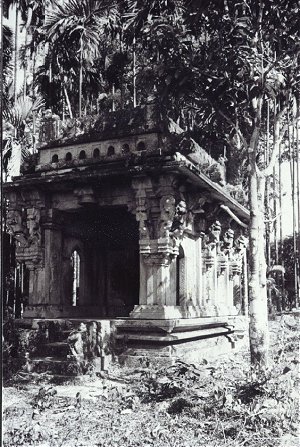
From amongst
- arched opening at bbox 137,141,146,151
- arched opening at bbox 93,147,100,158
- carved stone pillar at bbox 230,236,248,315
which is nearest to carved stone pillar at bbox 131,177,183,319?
arched opening at bbox 137,141,146,151

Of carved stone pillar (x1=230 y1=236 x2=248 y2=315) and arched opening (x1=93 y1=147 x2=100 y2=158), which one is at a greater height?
arched opening (x1=93 y1=147 x2=100 y2=158)

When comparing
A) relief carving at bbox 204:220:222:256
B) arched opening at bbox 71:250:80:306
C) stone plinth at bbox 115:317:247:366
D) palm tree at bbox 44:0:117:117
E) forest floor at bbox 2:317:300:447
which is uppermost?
palm tree at bbox 44:0:117:117

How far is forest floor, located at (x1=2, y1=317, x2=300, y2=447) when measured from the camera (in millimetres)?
5254

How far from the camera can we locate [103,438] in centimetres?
542

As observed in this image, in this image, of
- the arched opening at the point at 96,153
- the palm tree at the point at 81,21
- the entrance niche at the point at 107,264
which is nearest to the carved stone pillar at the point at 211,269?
the entrance niche at the point at 107,264

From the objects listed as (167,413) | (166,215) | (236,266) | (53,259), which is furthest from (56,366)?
(236,266)

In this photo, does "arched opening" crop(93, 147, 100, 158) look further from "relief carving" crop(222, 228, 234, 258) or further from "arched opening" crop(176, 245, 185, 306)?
"relief carving" crop(222, 228, 234, 258)

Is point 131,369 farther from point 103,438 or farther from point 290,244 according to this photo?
point 290,244

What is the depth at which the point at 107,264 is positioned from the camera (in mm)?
14609

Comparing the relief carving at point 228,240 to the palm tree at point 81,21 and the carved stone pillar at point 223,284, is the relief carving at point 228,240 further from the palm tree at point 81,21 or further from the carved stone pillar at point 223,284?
the palm tree at point 81,21

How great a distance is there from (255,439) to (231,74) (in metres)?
5.21

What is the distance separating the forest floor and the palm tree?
9526 millimetres

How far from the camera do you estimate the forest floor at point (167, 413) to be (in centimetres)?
525

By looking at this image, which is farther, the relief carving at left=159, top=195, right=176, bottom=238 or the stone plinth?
the relief carving at left=159, top=195, right=176, bottom=238
